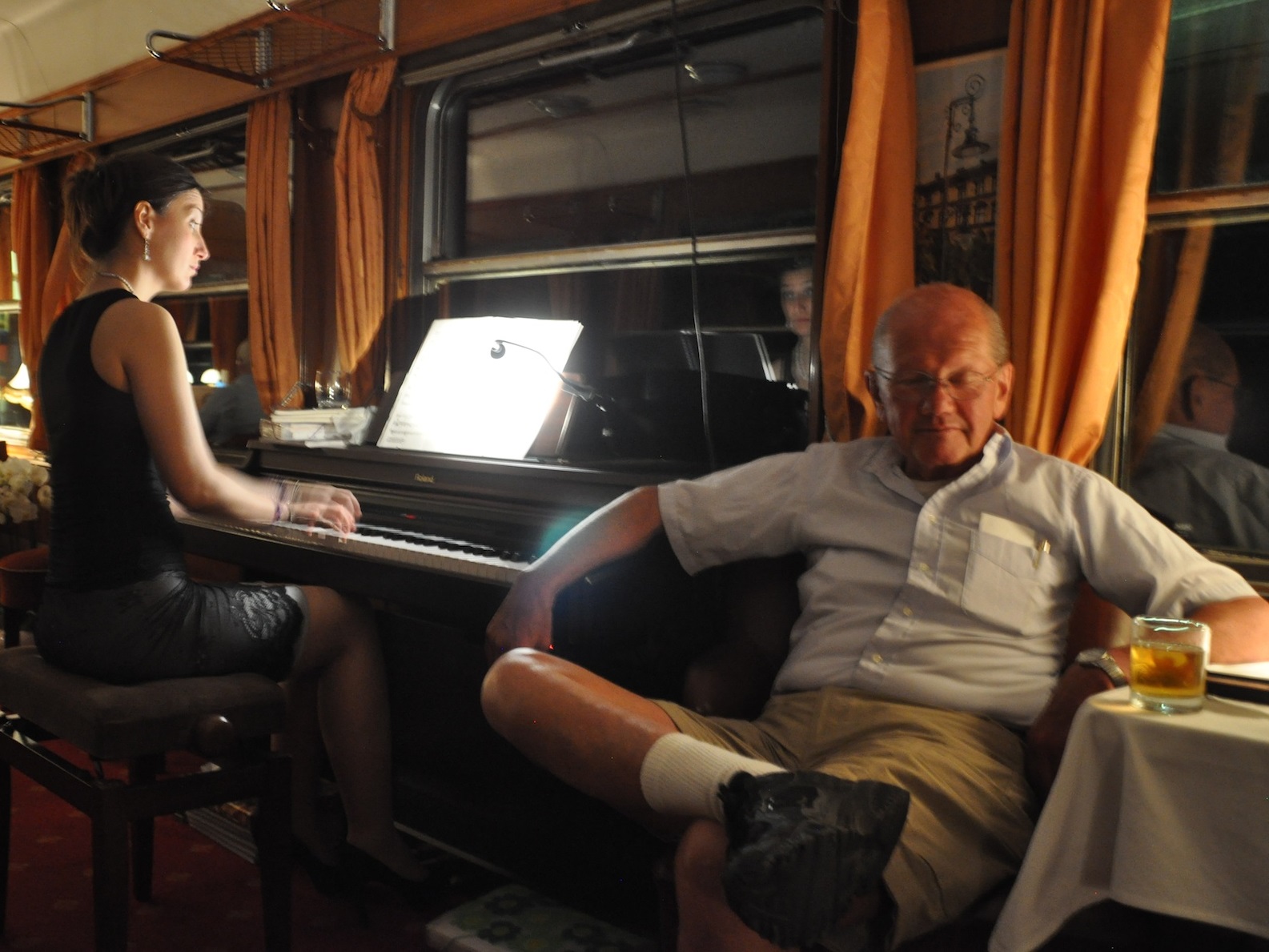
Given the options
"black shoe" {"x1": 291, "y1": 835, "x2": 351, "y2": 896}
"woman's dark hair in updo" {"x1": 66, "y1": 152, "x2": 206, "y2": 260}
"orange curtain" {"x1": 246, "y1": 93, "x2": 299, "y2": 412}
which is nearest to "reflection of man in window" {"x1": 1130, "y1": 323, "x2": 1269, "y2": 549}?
"black shoe" {"x1": 291, "y1": 835, "x2": 351, "y2": 896}

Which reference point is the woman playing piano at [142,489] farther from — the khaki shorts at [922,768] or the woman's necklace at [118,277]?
the khaki shorts at [922,768]

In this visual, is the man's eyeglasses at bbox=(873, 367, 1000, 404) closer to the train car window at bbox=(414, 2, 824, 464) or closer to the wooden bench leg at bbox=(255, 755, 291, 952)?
the train car window at bbox=(414, 2, 824, 464)

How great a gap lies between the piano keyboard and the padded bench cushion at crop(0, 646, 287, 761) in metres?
0.41

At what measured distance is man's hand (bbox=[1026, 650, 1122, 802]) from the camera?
1542mm

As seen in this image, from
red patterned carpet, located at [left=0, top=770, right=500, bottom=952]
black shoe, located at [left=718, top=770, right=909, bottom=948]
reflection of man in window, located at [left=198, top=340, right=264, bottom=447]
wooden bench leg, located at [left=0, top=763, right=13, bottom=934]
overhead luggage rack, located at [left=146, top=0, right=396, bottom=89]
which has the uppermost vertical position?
overhead luggage rack, located at [left=146, top=0, right=396, bottom=89]

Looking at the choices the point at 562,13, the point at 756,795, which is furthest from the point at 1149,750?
the point at 562,13

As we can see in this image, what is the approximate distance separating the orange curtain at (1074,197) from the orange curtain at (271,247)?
279 centimetres

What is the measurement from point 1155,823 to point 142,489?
1855 mm

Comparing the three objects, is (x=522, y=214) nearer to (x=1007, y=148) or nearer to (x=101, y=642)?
(x=1007, y=148)

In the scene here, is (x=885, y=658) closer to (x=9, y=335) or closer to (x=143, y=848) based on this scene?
(x=143, y=848)

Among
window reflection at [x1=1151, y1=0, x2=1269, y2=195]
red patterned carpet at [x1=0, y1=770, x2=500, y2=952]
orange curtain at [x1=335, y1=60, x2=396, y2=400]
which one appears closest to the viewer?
window reflection at [x1=1151, y1=0, x2=1269, y2=195]

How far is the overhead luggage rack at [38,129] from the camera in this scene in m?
5.25

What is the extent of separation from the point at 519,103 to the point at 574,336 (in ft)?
3.93

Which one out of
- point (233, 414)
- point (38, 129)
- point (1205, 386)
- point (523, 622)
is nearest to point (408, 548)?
point (523, 622)
